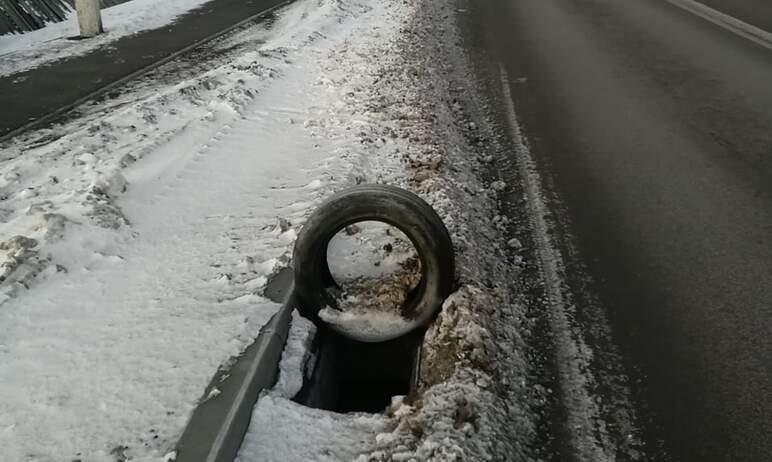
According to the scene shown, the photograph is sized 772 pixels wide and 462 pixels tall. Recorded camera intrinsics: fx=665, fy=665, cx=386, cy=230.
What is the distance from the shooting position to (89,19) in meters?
12.2

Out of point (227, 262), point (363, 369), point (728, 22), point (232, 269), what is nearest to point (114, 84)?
point (227, 262)

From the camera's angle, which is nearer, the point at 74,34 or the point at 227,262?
the point at 227,262

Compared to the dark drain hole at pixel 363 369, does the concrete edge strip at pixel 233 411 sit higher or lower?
higher

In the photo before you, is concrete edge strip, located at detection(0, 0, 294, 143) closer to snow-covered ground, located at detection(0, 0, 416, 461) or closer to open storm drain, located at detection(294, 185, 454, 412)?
snow-covered ground, located at detection(0, 0, 416, 461)

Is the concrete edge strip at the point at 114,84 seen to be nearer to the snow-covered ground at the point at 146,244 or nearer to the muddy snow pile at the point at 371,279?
the snow-covered ground at the point at 146,244

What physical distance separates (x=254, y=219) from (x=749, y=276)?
143 inches

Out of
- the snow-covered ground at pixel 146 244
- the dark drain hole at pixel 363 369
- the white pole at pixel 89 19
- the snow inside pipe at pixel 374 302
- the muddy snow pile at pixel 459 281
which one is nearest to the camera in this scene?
the muddy snow pile at pixel 459 281

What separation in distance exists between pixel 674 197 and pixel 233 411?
4389 mm

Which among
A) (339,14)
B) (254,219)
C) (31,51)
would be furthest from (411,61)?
(31,51)

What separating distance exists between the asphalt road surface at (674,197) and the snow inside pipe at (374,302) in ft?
3.87

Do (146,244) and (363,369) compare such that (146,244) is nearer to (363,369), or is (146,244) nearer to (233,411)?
(363,369)

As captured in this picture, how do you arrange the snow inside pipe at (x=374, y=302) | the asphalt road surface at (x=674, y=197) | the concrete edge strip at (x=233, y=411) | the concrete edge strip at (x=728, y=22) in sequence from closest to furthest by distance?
the concrete edge strip at (x=233, y=411) → the asphalt road surface at (x=674, y=197) → the snow inside pipe at (x=374, y=302) → the concrete edge strip at (x=728, y=22)

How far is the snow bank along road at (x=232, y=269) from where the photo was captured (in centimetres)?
316

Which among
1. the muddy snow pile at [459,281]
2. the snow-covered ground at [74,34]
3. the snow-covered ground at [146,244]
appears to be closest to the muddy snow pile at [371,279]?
the muddy snow pile at [459,281]
